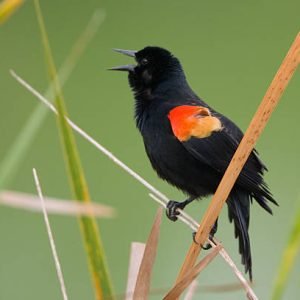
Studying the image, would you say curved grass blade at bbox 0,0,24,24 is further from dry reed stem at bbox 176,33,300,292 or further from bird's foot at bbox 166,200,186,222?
bird's foot at bbox 166,200,186,222

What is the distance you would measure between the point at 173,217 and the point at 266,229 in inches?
44.2

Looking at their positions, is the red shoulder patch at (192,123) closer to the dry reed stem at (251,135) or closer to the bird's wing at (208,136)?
the bird's wing at (208,136)

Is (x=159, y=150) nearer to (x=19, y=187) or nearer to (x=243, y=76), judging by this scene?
(x=19, y=187)

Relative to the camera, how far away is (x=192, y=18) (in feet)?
11.7

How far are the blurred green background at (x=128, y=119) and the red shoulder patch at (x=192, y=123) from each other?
3.37ft

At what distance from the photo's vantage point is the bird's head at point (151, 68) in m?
2.04

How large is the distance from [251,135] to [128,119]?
2227 mm

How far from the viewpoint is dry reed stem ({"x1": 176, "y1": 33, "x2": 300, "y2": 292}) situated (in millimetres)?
1045

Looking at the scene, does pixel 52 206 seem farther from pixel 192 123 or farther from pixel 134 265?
pixel 192 123

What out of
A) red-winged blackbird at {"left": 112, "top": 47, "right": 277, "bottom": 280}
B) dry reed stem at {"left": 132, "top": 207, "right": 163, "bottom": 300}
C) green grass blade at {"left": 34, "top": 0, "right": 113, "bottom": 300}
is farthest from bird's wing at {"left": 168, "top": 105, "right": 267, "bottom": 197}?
green grass blade at {"left": 34, "top": 0, "right": 113, "bottom": 300}

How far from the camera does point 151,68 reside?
2.06 meters

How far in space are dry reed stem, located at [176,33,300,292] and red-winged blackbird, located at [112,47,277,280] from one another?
0.50m

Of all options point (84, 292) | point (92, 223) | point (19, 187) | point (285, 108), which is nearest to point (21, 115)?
point (19, 187)

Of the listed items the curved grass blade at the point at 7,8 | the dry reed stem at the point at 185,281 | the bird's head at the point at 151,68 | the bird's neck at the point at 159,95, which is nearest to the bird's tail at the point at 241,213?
the bird's neck at the point at 159,95
